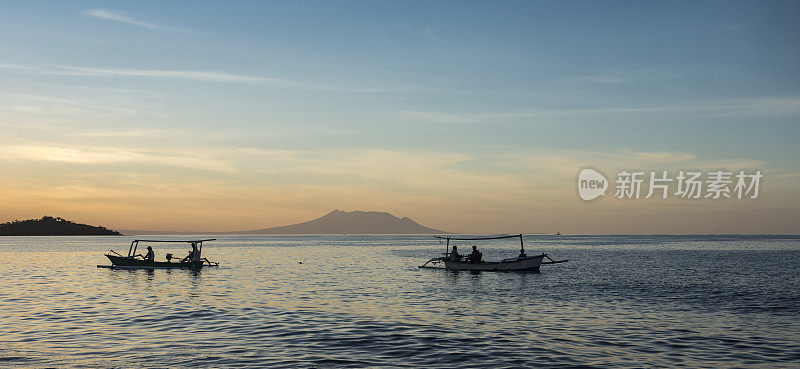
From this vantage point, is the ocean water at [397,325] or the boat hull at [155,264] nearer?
the ocean water at [397,325]

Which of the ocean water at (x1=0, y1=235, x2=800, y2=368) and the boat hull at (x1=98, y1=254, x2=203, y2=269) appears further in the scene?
A: the boat hull at (x1=98, y1=254, x2=203, y2=269)

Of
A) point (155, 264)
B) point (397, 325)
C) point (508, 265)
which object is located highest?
point (508, 265)

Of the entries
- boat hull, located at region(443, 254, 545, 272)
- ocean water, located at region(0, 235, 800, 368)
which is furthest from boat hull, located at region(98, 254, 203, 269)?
boat hull, located at region(443, 254, 545, 272)

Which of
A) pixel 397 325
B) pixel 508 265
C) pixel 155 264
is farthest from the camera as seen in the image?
pixel 155 264

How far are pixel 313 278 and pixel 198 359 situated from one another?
38453 mm

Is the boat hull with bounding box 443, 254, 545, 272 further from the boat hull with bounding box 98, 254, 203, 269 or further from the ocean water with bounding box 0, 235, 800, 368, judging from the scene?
the boat hull with bounding box 98, 254, 203, 269

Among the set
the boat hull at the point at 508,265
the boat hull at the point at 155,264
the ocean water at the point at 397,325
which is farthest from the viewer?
the boat hull at the point at 155,264

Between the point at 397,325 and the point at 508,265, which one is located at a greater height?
the point at 508,265

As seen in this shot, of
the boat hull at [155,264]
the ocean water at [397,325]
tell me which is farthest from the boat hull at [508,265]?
the boat hull at [155,264]

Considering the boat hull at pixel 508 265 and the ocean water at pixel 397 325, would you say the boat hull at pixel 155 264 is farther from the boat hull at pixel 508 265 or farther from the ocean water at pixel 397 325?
the boat hull at pixel 508 265

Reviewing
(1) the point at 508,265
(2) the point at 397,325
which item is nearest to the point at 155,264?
(1) the point at 508,265

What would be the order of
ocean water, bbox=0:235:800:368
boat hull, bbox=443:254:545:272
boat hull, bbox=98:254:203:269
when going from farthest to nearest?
boat hull, bbox=98:254:203:269
boat hull, bbox=443:254:545:272
ocean water, bbox=0:235:800:368

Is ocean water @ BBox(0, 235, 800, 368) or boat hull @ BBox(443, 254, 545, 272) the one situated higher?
boat hull @ BBox(443, 254, 545, 272)

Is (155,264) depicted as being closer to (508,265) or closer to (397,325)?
(508,265)
